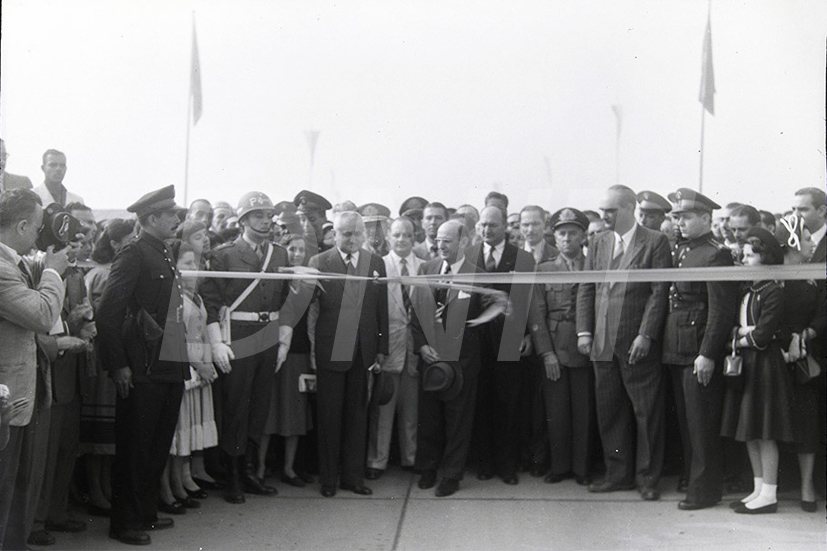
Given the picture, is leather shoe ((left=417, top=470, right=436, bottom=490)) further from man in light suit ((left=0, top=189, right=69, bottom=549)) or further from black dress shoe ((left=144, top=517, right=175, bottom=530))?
man in light suit ((left=0, top=189, right=69, bottom=549))

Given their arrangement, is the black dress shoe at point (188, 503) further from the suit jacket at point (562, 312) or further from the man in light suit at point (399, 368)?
the suit jacket at point (562, 312)

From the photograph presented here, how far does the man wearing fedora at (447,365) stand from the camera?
4.86 m

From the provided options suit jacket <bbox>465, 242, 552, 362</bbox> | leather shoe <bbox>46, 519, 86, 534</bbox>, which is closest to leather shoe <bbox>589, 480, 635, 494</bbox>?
suit jacket <bbox>465, 242, 552, 362</bbox>

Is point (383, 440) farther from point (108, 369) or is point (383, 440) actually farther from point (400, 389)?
point (108, 369)

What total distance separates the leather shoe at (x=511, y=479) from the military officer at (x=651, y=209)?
1.67 metres

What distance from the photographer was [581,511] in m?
4.39

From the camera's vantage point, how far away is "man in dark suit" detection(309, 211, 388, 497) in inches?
189

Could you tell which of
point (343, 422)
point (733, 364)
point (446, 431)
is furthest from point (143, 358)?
point (733, 364)

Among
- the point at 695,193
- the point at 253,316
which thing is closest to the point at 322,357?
the point at 253,316

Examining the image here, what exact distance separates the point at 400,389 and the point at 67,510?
1.99 metres

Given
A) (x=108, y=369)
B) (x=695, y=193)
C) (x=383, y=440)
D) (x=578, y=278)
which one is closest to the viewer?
(x=108, y=369)

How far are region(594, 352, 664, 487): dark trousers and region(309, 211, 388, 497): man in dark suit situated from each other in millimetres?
1310

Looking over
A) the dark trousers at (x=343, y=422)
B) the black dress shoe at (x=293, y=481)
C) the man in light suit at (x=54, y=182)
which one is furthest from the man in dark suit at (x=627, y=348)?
the man in light suit at (x=54, y=182)

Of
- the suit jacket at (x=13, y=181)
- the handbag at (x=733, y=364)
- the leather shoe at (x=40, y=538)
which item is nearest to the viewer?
the leather shoe at (x=40, y=538)
